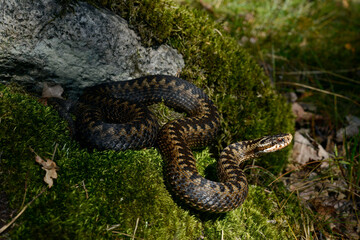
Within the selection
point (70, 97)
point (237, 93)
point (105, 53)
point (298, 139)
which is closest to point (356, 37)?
point (298, 139)

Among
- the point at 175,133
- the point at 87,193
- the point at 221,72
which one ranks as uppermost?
the point at 221,72

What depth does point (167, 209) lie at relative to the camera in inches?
136

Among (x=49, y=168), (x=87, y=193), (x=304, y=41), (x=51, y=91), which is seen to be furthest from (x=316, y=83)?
(x=49, y=168)

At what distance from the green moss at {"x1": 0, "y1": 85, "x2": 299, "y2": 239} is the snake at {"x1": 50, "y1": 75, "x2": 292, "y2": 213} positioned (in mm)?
216

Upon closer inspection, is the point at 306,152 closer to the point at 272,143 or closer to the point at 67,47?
the point at 272,143

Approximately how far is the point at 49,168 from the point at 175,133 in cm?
192

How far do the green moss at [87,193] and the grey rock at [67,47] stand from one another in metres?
0.57

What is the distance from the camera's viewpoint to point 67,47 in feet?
13.6

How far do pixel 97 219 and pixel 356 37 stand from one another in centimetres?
886

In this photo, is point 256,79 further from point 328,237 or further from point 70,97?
point 70,97

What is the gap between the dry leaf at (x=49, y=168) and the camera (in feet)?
9.67

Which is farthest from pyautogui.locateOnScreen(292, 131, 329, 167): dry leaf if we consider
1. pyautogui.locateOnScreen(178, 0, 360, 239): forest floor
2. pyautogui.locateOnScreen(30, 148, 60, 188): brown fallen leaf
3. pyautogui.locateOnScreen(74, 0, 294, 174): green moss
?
pyautogui.locateOnScreen(30, 148, 60, 188): brown fallen leaf

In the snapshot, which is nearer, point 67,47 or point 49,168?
point 49,168

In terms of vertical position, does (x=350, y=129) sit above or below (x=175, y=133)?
above
